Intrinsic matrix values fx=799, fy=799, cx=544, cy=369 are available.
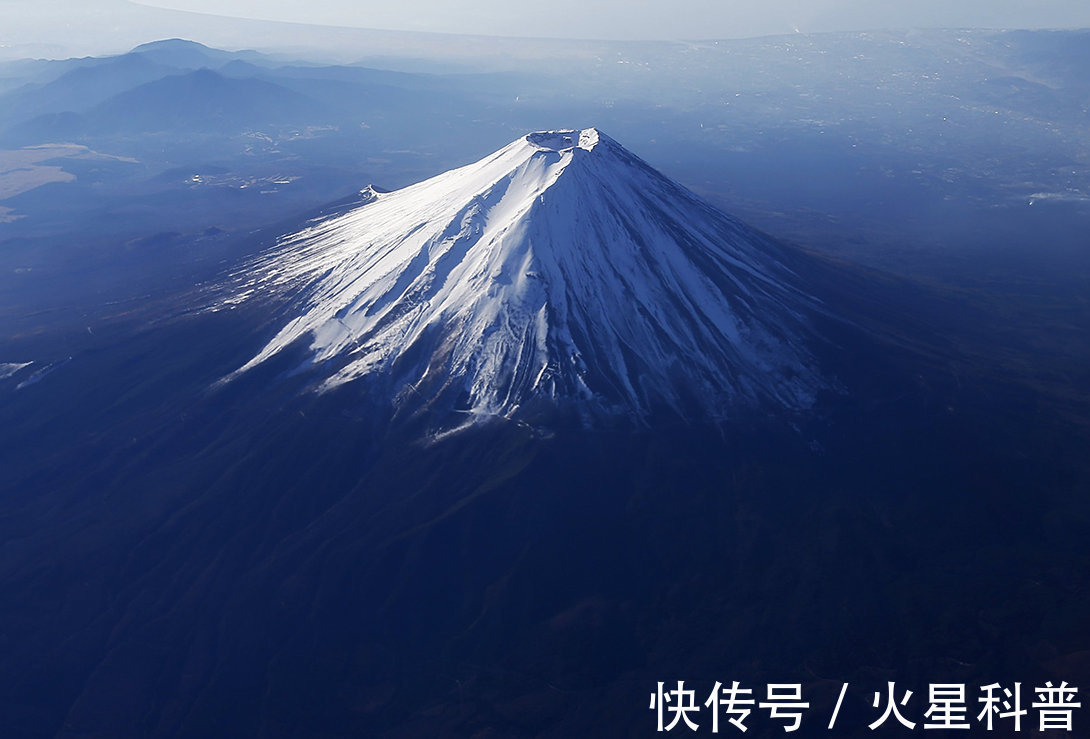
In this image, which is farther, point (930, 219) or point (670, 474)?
point (930, 219)

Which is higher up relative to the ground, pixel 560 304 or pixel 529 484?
pixel 560 304

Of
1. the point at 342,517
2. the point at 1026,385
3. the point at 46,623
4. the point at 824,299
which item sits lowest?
the point at 46,623

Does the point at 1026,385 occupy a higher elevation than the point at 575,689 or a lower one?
higher

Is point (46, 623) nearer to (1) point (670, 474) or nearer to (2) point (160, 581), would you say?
(2) point (160, 581)

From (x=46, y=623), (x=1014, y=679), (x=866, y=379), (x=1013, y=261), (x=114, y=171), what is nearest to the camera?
(x=1014, y=679)

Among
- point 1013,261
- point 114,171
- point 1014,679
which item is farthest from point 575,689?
point 114,171

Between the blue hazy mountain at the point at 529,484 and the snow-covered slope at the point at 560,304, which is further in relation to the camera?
the snow-covered slope at the point at 560,304

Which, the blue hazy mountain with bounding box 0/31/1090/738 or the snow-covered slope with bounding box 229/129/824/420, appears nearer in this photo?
the blue hazy mountain with bounding box 0/31/1090/738

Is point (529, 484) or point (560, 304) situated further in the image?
point (560, 304)
